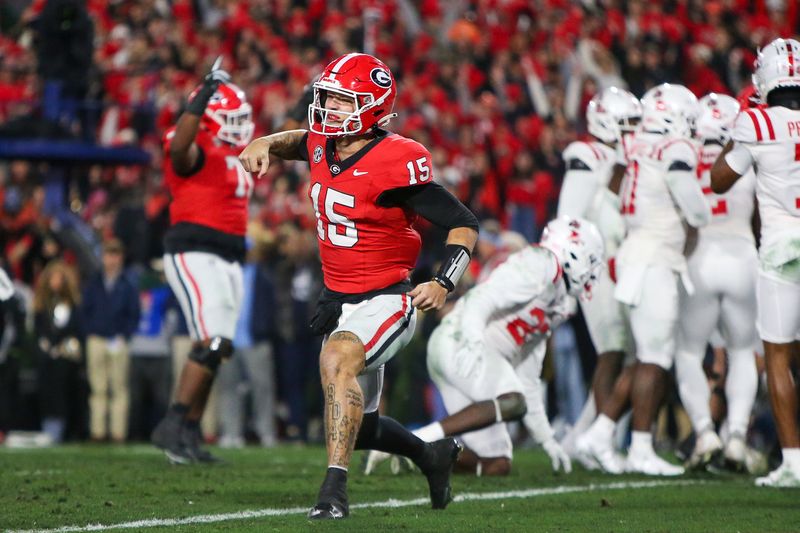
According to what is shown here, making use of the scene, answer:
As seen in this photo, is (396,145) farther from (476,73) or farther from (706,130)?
(476,73)

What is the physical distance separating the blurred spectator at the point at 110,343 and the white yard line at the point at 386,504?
248 inches

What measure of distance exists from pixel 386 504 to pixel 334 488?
0.96 meters

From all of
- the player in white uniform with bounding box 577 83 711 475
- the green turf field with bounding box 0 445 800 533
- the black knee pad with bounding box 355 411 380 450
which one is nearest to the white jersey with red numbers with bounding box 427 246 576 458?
the green turf field with bounding box 0 445 800 533

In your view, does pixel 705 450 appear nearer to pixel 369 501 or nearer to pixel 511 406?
pixel 511 406

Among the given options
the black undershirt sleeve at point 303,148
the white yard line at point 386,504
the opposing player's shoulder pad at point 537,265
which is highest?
the black undershirt sleeve at point 303,148

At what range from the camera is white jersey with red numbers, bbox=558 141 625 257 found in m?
9.24

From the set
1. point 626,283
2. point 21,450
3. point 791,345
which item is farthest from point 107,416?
point 791,345

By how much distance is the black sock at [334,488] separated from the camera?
17.5ft

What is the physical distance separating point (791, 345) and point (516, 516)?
7.83 feet

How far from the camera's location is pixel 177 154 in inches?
330

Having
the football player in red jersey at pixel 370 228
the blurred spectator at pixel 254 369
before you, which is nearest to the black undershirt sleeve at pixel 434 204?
the football player in red jersey at pixel 370 228

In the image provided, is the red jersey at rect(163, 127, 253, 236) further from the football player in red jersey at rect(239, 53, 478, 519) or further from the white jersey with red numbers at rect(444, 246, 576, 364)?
the football player in red jersey at rect(239, 53, 478, 519)

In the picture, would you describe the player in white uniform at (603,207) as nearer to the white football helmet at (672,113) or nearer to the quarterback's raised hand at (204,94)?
the white football helmet at (672,113)

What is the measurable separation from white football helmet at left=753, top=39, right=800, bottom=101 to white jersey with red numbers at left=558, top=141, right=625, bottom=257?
2.04m
